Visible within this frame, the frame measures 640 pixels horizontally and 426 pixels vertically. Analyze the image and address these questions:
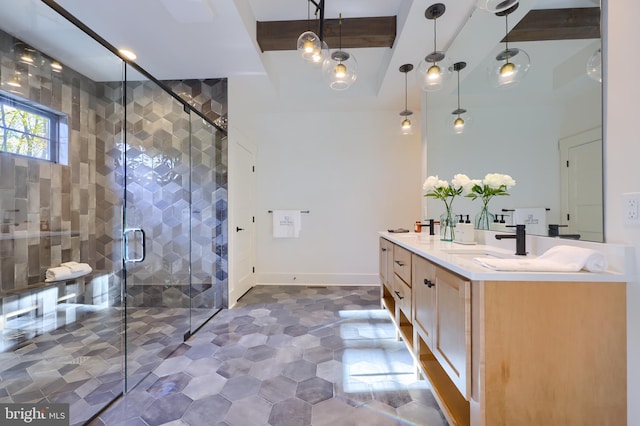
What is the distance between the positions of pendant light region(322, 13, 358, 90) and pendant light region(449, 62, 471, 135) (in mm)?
897

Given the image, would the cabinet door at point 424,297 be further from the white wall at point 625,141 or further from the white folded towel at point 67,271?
the white folded towel at point 67,271

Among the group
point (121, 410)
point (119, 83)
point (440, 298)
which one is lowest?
point (121, 410)

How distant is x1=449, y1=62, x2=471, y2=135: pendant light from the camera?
2049 mm

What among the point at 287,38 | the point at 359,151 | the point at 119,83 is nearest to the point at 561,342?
the point at 287,38

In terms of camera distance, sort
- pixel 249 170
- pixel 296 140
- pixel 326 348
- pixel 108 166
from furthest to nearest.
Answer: pixel 296 140
pixel 249 170
pixel 108 166
pixel 326 348

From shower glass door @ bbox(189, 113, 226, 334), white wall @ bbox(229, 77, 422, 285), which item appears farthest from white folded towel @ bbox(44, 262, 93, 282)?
white wall @ bbox(229, 77, 422, 285)

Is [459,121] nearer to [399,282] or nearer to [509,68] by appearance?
[509,68]

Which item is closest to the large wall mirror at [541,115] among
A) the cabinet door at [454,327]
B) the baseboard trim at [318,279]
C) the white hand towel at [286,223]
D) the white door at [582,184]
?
the white door at [582,184]

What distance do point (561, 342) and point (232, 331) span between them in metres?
2.30

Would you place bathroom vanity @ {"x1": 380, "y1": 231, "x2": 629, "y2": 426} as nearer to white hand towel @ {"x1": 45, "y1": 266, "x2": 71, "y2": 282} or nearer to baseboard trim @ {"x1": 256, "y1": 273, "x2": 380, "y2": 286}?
baseboard trim @ {"x1": 256, "y1": 273, "x2": 380, "y2": 286}

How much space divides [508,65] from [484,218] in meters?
1.00

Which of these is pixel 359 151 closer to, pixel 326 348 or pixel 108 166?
pixel 326 348

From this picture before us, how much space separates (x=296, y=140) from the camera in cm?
387

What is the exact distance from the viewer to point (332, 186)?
3.85 metres
